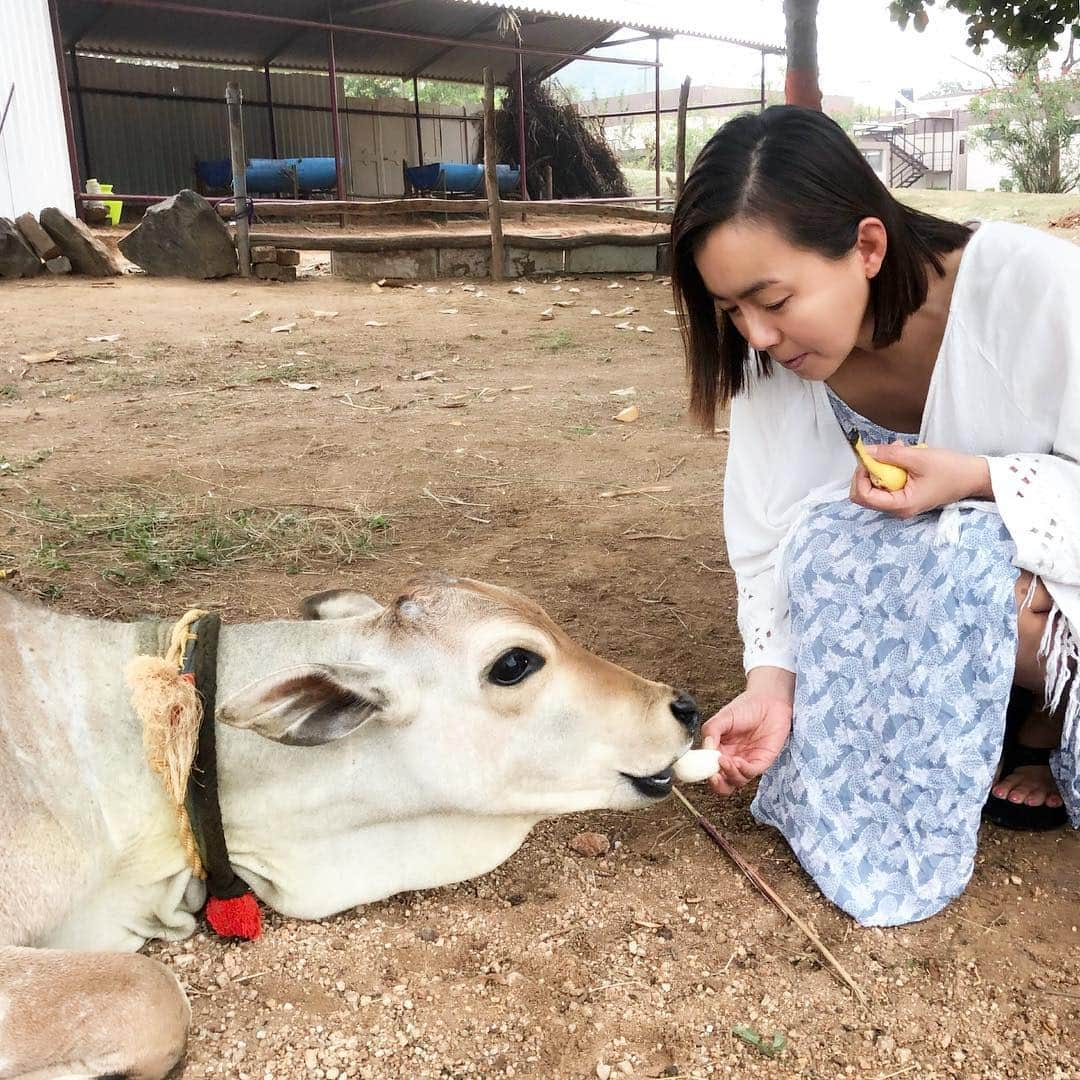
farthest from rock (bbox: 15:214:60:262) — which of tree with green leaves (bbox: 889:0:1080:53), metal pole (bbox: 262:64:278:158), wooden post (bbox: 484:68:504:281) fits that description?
tree with green leaves (bbox: 889:0:1080:53)

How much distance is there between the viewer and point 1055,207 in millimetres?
20156

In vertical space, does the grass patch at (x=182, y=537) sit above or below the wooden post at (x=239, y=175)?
below

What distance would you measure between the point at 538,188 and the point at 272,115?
4.88 m

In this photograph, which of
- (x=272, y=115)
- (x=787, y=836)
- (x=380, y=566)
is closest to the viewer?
(x=787, y=836)

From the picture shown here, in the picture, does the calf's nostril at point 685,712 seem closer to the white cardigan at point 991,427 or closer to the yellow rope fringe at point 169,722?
the white cardigan at point 991,427

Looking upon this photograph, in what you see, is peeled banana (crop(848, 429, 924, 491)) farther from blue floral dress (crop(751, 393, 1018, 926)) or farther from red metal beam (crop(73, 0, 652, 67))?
red metal beam (crop(73, 0, 652, 67))

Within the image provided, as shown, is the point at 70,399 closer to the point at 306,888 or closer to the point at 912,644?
the point at 306,888

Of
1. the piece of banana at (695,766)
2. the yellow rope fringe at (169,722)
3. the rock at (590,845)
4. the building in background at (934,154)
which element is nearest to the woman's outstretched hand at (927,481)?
the piece of banana at (695,766)

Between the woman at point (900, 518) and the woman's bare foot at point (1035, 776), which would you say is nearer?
the woman at point (900, 518)

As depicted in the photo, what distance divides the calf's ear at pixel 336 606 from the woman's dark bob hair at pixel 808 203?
1005 millimetres

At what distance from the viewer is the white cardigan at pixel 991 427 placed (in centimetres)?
214

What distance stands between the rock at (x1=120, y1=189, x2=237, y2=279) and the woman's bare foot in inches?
442

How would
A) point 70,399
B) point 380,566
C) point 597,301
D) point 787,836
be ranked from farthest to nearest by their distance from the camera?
point 597,301 → point 70,399 → point 380,566 → point 787,836

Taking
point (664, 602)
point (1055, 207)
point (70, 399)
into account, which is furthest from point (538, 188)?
point (664, 602)
